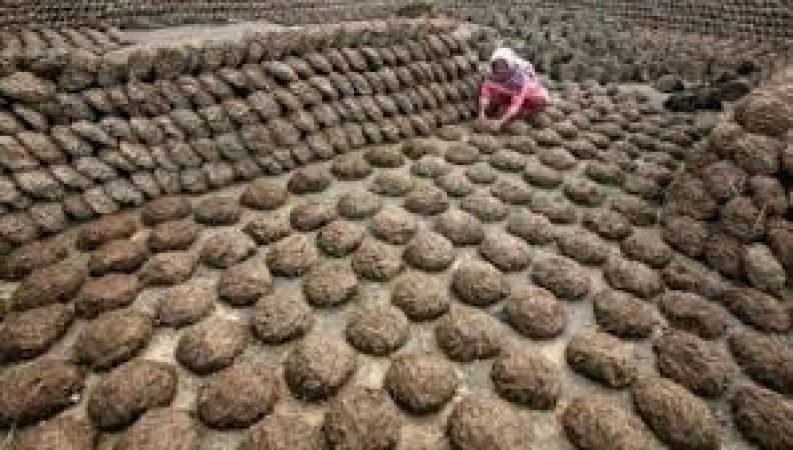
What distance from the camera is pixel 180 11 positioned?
7945 millimetres

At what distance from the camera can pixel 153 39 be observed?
707 centimetres

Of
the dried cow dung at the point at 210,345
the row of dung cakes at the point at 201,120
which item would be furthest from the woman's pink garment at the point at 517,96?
the dried cow dung at the point at 210,345

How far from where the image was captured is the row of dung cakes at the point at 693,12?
8.84m

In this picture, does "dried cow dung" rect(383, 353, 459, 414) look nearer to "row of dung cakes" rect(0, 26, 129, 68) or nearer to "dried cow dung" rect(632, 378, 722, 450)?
"dried cow dung" rect(632, 378, 722, 450)

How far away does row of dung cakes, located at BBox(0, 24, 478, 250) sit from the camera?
11.4 feet

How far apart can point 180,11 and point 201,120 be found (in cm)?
471

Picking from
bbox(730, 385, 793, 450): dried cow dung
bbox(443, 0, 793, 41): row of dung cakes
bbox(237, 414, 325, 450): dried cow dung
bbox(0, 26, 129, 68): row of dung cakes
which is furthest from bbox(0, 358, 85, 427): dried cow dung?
bbox(443, 0, 793, 41): row of dung cakes

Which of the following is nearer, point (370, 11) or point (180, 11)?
point (180, 11)

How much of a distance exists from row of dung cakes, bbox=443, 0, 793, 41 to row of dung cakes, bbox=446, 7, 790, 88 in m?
0.24

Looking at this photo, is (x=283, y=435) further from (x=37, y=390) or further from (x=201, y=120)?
(x=201, y=120)

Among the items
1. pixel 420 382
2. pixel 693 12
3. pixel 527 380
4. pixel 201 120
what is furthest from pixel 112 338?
pixel 693 12

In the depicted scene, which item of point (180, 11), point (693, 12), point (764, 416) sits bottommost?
point (764, 416)

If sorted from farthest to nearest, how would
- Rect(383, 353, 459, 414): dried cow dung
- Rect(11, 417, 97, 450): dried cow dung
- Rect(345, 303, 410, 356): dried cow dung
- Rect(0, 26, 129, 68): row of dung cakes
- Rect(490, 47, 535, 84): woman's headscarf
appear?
1. Rect(0, 26, 129, 68): row of dung cakes
2. Rect(490, 47, 535, 84): woman's headscarf
3. Rect(345, 303, 410, 356): dried cow dung
4. Rect(383, 353, 459, 414): dried cow dung
5. Rect(11, 417, 97, 450): dried cow dung

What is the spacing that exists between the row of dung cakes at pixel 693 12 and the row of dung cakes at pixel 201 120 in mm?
5794
